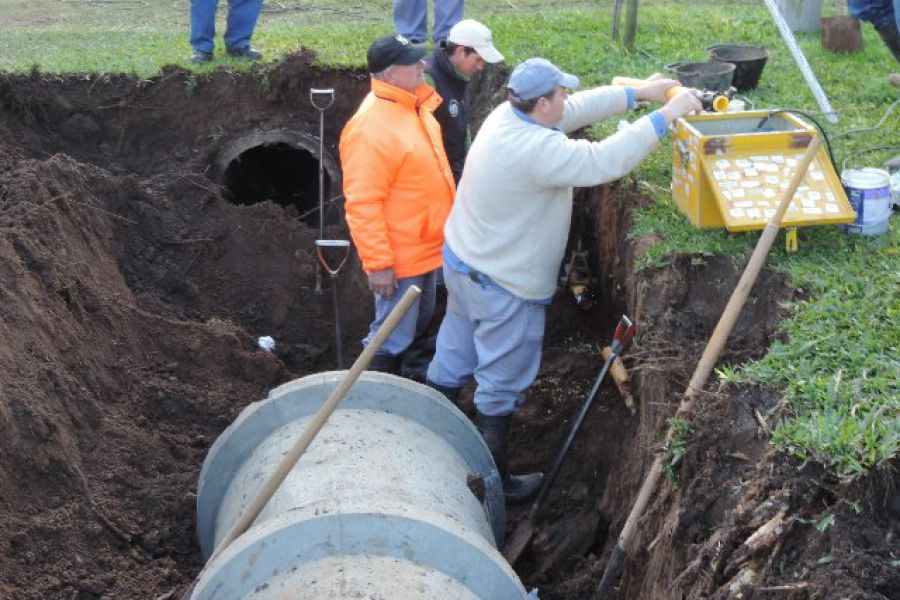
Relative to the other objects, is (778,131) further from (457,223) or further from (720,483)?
(720,483)

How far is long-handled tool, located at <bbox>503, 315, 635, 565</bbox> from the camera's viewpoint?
5.71 m

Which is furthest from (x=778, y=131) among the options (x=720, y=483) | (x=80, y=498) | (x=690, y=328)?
(x=80, y=498)

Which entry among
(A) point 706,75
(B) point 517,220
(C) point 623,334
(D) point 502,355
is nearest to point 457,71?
(A) point 706,75

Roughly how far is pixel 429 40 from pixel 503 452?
A: 5.56 metres

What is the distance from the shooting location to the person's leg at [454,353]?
6168 mm

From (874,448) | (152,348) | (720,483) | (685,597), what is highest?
(874,448)

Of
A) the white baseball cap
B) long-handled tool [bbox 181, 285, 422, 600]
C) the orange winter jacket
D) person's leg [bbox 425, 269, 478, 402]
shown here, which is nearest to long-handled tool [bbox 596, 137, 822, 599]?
long-handled tool [bbox 181, 285, 422, 600]

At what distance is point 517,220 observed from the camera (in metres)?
5.56

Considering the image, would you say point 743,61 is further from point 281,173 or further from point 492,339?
point 281,173

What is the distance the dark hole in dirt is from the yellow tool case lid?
5.42m

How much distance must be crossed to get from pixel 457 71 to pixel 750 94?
2.36 metres

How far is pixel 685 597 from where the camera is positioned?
162 inches

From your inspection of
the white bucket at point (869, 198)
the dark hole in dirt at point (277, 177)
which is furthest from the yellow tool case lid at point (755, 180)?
the dark hole in dirt at point (277, 177)

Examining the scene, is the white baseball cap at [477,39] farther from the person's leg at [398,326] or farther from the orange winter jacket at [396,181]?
the person's leg at [398,326]
